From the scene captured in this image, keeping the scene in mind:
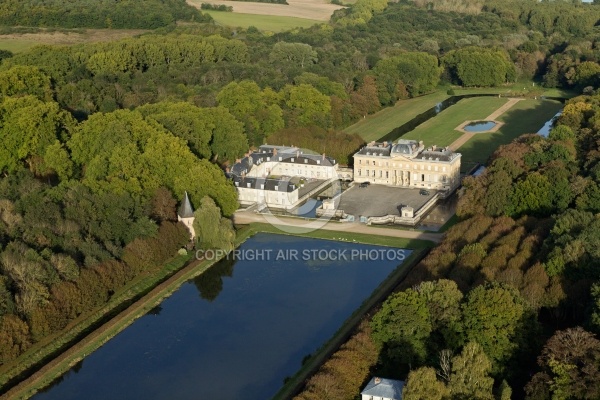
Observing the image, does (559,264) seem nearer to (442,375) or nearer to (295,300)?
(442,375)

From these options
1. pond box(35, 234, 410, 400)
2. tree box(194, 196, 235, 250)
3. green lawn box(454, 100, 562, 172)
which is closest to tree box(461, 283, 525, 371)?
pond box(35, 234, 410, 400)

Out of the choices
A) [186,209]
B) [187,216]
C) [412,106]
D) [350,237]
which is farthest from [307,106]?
[187,216]

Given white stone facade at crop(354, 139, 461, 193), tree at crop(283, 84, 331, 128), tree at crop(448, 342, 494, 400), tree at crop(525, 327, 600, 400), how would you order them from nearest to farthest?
tree at crop(525, 327, 600, 400) < tree at crop(448, 342, 494, 400) < white stone facade at crop(354, 139, 461, 193) < tree at crop(283, 84, 331, 128)

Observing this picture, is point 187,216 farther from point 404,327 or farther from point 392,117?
point 392,117

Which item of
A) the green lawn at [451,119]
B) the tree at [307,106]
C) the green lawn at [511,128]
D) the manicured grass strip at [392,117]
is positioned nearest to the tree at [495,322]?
the green lawn at [511,128]

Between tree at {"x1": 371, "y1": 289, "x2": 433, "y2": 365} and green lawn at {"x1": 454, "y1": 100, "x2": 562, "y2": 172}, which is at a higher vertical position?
tree at {"x1": 371, "y1": 289, "x2": 433, "y2": 365}

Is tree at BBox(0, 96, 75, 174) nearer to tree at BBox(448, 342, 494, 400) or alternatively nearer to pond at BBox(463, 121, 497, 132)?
tree at BBox(448, 342, 494, 400)

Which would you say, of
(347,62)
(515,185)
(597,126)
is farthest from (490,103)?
(515,185)
